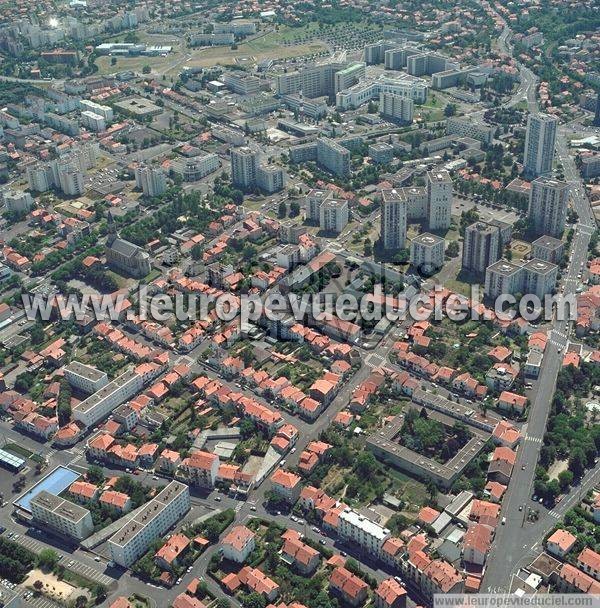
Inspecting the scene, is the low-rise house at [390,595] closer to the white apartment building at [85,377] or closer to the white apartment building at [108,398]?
the white apartment building at [108,398]

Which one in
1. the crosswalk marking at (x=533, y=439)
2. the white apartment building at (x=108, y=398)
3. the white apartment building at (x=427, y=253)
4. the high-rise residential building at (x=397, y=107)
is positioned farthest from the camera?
the high-rise residential building at (x=397, y=107)

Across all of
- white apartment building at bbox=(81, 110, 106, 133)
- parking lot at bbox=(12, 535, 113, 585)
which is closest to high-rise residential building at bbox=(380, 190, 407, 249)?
parking lot at bbox=(12, 535, 113, 585)

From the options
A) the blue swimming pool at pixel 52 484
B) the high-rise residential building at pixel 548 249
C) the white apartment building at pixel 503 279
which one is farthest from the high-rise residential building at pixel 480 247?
the blue swimming pool at pixel 52 484

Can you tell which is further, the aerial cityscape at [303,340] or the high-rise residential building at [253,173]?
the high-rise residential building at [253,173]

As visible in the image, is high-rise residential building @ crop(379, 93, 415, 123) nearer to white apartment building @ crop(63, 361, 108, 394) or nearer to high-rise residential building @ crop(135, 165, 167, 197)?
high-rise residential building @ crop(135, 165, 167, 197)

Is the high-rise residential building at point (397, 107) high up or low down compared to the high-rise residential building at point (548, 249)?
up

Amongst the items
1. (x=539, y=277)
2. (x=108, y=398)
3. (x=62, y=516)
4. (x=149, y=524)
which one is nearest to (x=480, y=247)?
(x=539, y=277)
